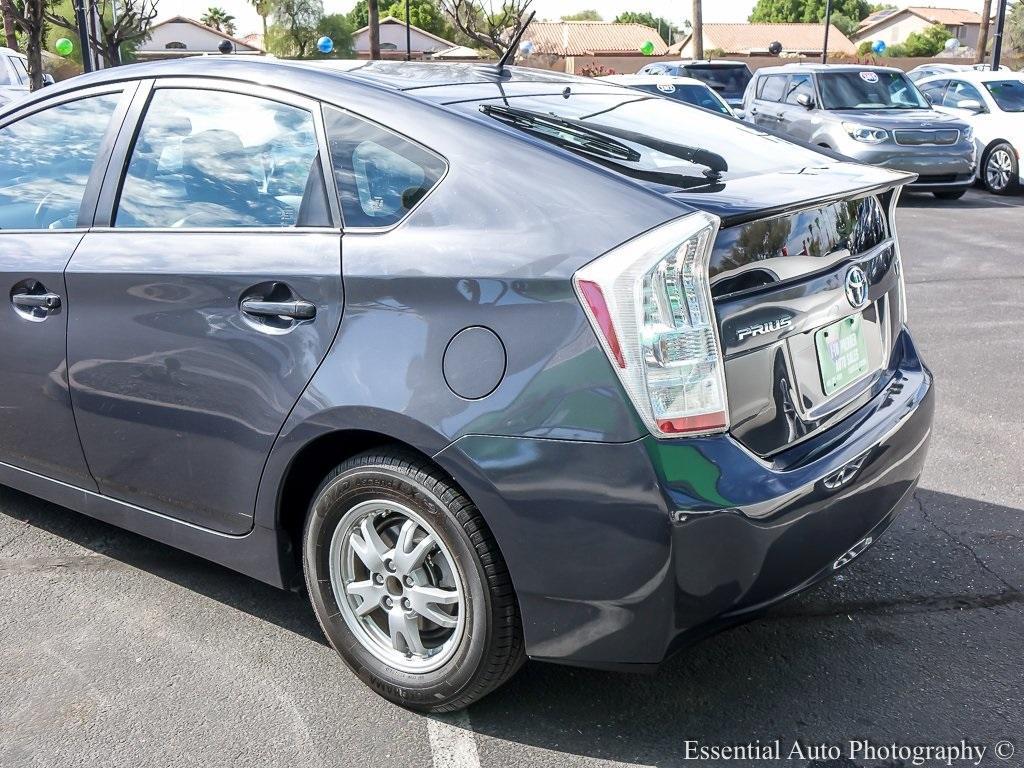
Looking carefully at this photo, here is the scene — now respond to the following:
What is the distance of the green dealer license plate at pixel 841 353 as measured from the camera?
2643 millimetres

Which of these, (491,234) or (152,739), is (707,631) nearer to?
(491,234)

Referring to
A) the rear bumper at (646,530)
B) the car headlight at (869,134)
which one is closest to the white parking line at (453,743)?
the rear bumper at (646,530)

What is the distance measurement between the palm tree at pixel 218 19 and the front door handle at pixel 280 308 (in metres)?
93.6

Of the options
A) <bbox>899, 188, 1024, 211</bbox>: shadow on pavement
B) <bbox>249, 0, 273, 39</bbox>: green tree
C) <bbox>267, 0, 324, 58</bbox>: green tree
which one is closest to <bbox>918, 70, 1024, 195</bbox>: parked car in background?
<bbox>899, 188, 1024, 211</bbox>: shadow on pavement

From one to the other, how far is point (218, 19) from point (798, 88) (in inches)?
3373

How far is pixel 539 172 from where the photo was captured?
2.47 meters

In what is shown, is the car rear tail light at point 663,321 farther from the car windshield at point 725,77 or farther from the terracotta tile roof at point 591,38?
the terracotta tile roof at point 591,38

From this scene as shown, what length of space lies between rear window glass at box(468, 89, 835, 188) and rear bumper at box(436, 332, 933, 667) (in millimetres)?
684

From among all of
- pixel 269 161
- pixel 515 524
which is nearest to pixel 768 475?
pixel 515 524

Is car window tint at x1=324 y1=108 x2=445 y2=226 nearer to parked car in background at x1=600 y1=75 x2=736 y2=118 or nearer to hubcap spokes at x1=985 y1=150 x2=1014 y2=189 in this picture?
hubcap spokes at x1=985 y1=150 x2=1014 y2=189

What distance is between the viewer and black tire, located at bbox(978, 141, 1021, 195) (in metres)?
13.9

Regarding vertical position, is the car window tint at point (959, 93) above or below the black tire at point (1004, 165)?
above

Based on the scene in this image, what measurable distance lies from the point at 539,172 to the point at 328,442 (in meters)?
0.87

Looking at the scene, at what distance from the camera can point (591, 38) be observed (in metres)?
82.6
